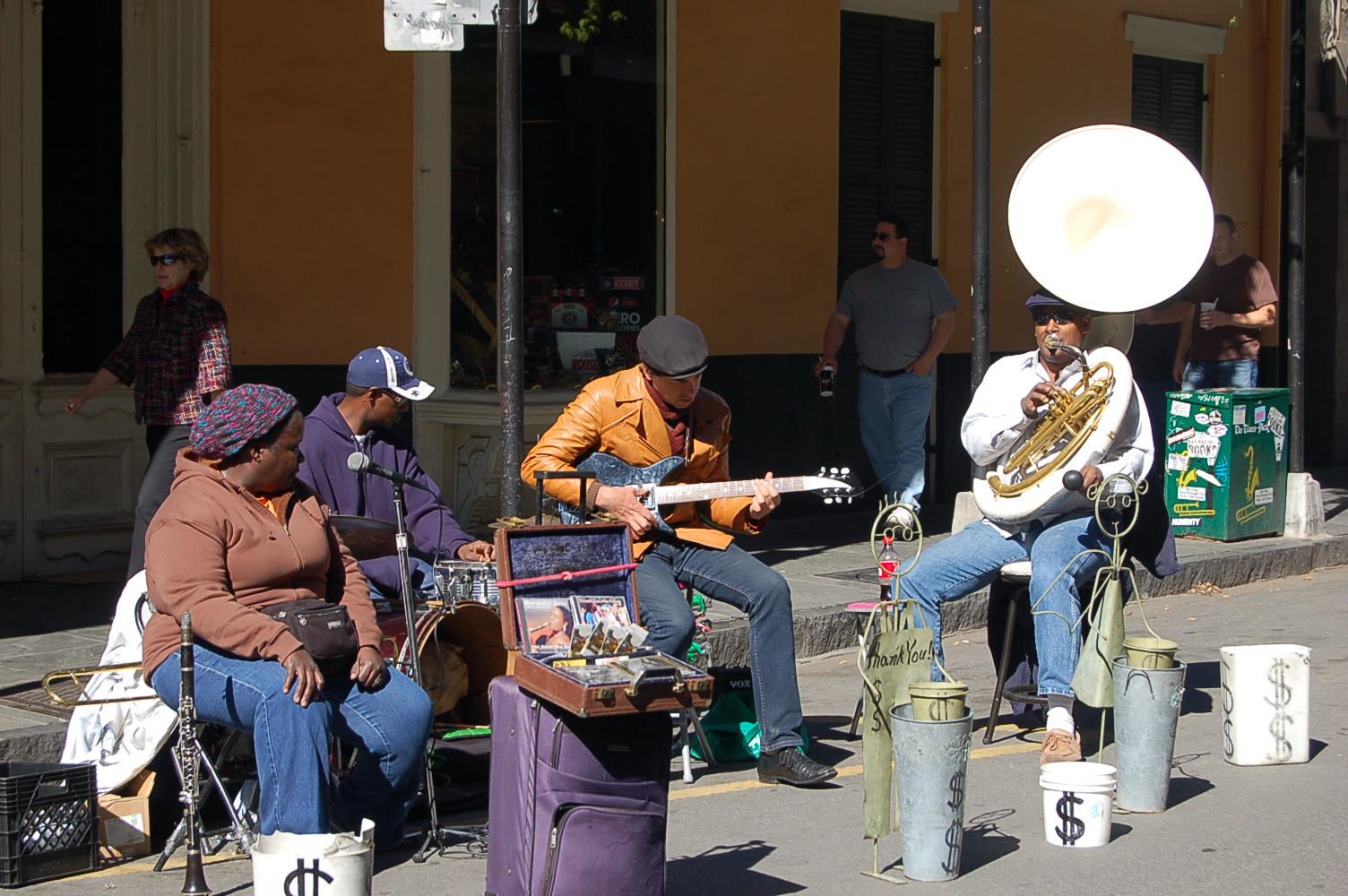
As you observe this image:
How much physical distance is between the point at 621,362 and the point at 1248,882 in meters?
6.18

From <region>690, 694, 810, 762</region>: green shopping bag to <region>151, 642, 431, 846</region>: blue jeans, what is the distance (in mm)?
1481

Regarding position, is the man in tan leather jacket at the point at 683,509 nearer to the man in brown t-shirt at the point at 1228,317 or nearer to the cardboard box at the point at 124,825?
the cardboard box at the point at 124,825

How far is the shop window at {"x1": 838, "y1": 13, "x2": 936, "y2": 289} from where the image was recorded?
11.3m

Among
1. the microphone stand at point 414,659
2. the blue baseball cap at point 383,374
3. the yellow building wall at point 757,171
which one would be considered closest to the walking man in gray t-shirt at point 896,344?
the yellow building wall at point 757,171

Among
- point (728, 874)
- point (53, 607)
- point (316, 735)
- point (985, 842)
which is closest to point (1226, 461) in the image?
point (985, 842)

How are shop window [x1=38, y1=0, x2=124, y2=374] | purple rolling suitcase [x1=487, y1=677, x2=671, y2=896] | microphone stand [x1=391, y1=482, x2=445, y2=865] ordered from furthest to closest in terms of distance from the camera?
shop window [x1=38, y1=0, x2=124, y2=374]
microphone stand [x1=391, y1=482, x2=445, y2=865]
purple rolling suitcase [x1=487, y1=677, x2=671, y2=896]

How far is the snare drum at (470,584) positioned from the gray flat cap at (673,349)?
923 mm

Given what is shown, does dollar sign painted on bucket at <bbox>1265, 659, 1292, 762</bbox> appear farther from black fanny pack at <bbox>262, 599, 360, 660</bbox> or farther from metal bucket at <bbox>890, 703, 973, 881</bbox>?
black fanny pack at <bbox>262, 599, 360, 660</bbox>

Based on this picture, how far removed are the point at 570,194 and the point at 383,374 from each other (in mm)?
4330

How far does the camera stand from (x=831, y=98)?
11.1 meters

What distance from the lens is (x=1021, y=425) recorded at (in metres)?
6.01

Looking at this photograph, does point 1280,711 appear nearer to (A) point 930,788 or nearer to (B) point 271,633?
(A) point 930,788

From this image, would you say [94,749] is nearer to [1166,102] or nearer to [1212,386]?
[1212,386]

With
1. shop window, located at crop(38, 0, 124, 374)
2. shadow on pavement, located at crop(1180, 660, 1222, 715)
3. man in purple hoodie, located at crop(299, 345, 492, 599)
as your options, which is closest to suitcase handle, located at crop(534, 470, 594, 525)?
man in purple hoodie, located at crop(299, 345, 492, 599)
